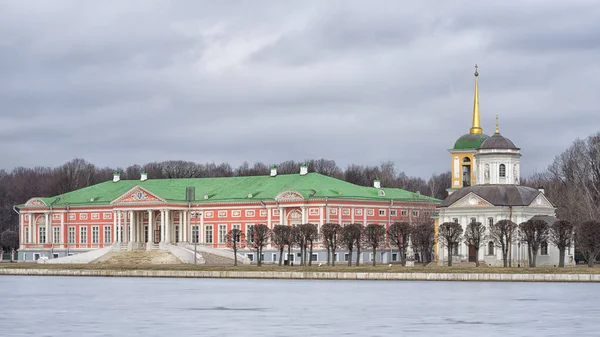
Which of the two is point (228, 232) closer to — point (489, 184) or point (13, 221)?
point (489, 184)

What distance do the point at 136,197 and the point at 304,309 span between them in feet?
211

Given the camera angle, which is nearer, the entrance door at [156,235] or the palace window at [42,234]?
the entrance door at [156,235]

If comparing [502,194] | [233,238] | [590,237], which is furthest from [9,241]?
[590,237]

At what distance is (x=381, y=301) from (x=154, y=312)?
422 inches

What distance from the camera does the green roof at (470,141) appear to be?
3922 inches

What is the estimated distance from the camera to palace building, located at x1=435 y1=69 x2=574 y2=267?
8794 cm

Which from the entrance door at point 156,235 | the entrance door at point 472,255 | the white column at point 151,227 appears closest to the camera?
the entrance door at point 472,255

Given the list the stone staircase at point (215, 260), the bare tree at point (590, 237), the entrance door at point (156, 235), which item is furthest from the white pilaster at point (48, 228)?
the bare tree at point (590, 237)

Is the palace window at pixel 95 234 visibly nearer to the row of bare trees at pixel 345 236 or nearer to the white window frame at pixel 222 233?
the white window frame at pixel 222 233

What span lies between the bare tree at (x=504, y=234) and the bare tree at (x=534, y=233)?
836 millimetres

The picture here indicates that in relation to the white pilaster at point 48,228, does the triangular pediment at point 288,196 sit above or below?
above

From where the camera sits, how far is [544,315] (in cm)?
4631

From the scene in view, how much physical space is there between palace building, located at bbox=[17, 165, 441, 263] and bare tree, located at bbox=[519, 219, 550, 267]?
23.2m

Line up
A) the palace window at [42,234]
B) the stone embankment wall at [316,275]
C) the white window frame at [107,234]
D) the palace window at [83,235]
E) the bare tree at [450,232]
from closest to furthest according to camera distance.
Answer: the stone embankment wall at [316,275], the bare tree at [450,232], the white window frame at [107,234], the palace window at [83,235], the palace window at [42,234]
